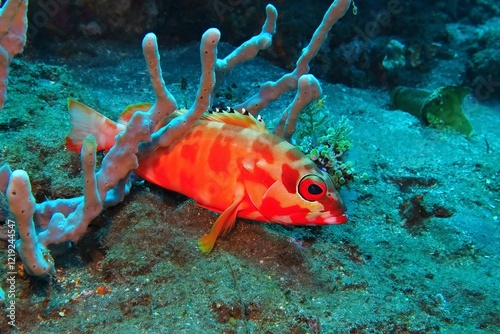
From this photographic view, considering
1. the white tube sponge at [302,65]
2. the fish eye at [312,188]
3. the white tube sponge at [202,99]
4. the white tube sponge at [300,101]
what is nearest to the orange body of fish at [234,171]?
the fish eye at [312,188]

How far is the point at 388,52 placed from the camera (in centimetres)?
907

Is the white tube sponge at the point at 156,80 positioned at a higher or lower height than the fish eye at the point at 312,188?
higher

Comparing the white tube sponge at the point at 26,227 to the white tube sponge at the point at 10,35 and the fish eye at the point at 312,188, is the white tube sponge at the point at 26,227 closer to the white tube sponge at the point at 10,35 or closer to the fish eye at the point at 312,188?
the white tube sponge at the point at 10,35

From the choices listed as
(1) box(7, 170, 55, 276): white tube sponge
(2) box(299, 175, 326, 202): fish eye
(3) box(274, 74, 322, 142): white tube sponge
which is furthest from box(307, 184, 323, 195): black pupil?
(1) box(7, 170, 55, 276): white tube sponge

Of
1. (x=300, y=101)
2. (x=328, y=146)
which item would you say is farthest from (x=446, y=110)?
(x=300, y=101)

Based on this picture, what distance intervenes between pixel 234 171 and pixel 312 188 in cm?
60

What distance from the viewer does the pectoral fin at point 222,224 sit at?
2633 millimetres

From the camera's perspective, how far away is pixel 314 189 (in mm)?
2529

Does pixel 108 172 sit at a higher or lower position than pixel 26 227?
higher

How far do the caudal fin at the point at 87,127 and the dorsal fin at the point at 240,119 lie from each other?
30.2 inches

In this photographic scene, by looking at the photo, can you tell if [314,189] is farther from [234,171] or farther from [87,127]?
[87,127]

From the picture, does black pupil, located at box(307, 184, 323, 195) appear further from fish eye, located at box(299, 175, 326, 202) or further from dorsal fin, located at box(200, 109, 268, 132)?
dorsal fin, located at box(200, 109, 268, 132)

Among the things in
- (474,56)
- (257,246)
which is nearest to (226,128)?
(257,246)

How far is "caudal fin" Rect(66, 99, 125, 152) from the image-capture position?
2.79 metres
